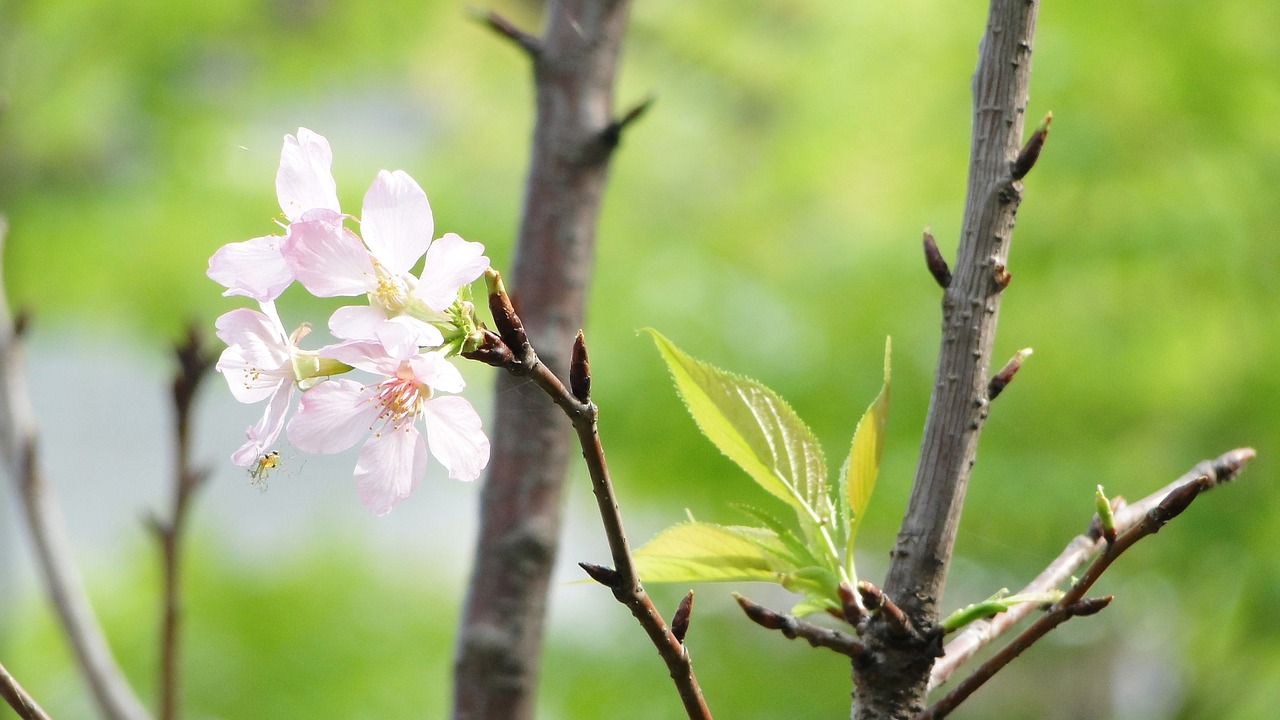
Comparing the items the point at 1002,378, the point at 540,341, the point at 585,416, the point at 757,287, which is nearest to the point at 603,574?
the point at 585,416

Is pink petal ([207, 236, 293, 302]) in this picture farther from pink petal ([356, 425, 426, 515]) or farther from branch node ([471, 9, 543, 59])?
branch node ([471, 9, 543, 59])

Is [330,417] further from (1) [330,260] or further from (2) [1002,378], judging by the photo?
(2) [1002,378]

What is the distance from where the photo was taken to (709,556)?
0.91 feet

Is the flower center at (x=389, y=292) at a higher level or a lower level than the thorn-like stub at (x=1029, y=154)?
lower

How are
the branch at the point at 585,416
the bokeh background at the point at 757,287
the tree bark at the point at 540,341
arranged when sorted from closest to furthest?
the branch at the point at 585,416, the tree bark at the point at 540,341, the bokeh background at the point at 757,287

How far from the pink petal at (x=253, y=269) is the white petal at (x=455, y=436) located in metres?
0.04

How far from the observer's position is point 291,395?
0.25 m

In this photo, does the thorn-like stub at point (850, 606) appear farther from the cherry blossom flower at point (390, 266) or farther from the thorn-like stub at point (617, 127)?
the thorn-like stub at point (617, 127)

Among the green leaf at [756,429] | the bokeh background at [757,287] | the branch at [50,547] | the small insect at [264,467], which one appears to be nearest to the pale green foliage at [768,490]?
the green leaf at [756,429]

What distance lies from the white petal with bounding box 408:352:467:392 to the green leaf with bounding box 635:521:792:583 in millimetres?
82

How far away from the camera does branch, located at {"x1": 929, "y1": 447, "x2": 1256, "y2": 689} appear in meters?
0.29

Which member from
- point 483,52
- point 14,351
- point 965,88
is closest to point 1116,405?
point 965,88

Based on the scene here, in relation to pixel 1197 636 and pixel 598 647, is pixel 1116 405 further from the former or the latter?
pixel 598 647

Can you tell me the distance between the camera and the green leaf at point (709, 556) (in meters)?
0.27
